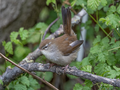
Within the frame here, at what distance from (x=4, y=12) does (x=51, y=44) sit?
66.4 inches

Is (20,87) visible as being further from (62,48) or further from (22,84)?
(62,48)

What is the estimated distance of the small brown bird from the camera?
2699 mm

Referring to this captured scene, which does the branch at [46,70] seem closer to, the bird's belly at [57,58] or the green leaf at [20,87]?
the bird's belly at [57,58]

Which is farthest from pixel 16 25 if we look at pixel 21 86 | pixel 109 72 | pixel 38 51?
pixel 109 72

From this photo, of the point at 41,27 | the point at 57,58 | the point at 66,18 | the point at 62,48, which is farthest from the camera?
the point at 41,27

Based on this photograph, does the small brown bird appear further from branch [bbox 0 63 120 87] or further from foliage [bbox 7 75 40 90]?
foliage [bbox 7 75 40 90]

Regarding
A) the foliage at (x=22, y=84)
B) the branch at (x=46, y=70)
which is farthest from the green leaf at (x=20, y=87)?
the branch at (x=46, y=70)

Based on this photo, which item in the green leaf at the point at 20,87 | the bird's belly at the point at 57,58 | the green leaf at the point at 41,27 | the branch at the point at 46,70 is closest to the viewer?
the branch at the point at 46,70

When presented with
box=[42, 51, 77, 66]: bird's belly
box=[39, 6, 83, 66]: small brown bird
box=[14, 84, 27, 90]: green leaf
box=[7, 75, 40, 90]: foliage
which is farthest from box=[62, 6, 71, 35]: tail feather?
box=[14, 84, 27, 90]: green leaf

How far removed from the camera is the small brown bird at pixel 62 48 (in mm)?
2699

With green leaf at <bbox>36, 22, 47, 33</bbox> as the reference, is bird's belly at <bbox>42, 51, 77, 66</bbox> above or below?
below

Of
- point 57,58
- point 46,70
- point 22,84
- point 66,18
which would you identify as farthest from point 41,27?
point 22,84

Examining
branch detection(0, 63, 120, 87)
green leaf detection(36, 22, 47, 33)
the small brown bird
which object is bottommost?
branch detection(0, 63, 120, 87)

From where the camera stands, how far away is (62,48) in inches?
113
